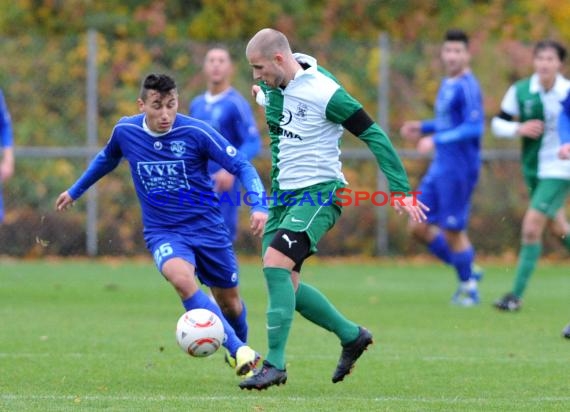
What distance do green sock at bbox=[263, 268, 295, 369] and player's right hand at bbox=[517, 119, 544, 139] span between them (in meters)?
4.90

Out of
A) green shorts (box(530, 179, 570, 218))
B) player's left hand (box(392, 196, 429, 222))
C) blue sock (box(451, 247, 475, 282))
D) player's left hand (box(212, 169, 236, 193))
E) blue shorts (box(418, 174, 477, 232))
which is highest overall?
player's left hand (box(392, 196, 429, 222))

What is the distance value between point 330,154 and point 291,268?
27.6 inches

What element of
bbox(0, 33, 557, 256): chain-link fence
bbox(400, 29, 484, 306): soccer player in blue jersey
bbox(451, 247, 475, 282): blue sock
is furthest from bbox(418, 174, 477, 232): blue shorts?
bbox(0, 33, 557, 256): chain-link fence

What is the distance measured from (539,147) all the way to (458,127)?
1.05 m

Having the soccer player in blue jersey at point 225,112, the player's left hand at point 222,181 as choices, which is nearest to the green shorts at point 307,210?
the player's left hand at point 222,181

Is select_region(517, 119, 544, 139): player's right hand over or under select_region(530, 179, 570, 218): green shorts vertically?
over

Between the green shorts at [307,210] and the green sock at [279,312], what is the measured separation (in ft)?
0.87

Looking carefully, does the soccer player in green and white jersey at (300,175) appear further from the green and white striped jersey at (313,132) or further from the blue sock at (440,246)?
the blue sock at (440,246)

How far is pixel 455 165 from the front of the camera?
41.2 feet

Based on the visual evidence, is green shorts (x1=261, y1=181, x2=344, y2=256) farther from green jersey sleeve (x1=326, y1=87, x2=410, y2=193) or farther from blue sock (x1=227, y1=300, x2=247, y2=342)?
blue sock (x1=227, y1=300, x2=247, y2=342)

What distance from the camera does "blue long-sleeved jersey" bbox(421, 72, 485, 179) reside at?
A: 40.3 ft

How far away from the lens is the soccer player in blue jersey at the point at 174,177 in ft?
24.5

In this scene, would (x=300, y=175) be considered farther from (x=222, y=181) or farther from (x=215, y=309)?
(x=222, y=181)

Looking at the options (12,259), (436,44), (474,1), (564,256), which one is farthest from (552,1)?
(12,259)
